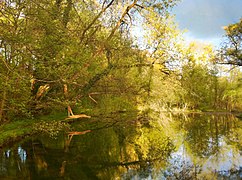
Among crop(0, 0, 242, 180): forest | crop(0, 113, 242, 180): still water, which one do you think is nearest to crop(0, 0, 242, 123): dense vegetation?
crop(0, 0, 242, 180): forest

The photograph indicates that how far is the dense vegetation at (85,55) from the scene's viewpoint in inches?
A: 492

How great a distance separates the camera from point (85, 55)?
644 inches

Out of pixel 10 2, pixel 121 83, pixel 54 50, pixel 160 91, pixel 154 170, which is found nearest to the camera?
pixel 10 2

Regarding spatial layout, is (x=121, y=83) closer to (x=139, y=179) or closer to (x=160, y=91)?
(x=160, y=91)

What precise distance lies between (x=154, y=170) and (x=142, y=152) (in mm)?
4047

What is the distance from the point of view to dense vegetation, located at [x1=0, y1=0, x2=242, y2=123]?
12508 mm

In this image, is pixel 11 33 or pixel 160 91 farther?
pixel 160 91

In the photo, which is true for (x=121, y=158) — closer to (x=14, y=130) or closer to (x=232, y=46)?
(x=14, y=130)

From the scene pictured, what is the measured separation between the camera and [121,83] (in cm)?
2569

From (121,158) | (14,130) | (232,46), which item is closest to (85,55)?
(121,158)

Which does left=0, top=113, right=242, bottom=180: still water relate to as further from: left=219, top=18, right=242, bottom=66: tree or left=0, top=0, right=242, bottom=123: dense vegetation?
left=219, top=18, right=242, bottom=66: tree

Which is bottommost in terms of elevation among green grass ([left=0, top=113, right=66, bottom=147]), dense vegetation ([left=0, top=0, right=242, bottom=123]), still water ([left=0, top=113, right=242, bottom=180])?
still water ([left=0, top=113, right=242, bottom=180])

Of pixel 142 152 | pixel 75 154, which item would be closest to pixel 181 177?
pixel 142 152

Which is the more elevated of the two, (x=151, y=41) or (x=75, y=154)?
(x=151, y=41)
